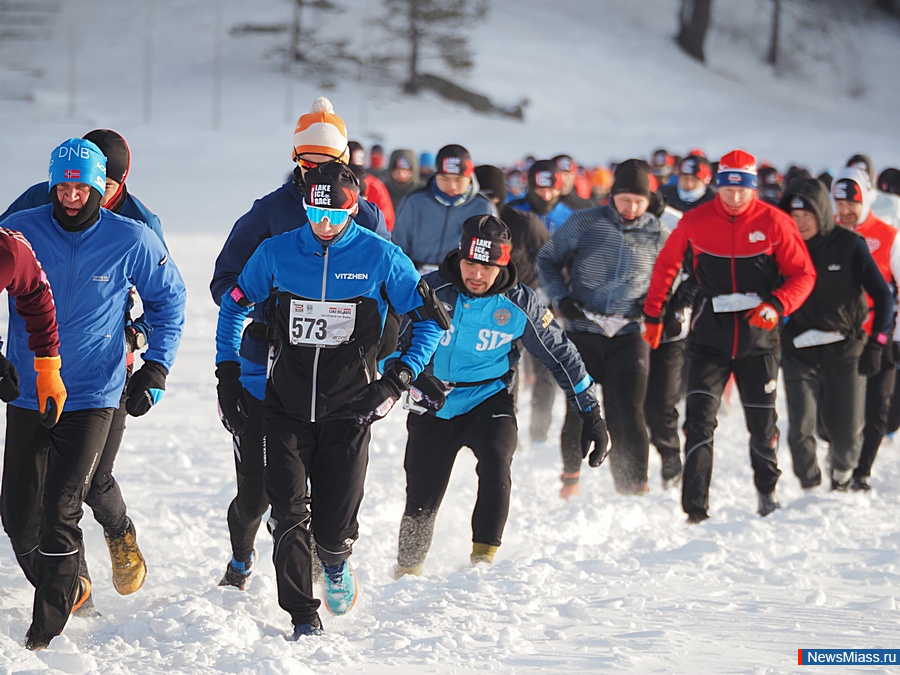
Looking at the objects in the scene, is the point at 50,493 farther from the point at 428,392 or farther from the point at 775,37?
the point at 775,37

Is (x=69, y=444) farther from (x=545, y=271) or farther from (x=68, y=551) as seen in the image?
(x=545, y=271)

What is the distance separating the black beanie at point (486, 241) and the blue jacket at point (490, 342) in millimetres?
182

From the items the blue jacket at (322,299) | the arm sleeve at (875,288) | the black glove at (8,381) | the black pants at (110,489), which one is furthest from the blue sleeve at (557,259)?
the black glove at (8,381)

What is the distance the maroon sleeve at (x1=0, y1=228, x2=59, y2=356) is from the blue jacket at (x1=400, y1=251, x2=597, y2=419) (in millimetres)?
2030

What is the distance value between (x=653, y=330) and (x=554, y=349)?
1775mm

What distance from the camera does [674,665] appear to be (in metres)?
4.40

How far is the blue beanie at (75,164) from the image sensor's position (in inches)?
184

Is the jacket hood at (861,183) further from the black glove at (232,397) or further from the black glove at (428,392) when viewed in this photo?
the black glove at (232,397)

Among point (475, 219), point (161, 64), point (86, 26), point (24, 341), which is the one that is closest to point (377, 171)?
point (475, 219)

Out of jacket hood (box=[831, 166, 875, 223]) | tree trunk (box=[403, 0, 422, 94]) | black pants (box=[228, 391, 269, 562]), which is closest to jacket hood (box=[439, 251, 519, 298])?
black pants (box=[228, 391, 269, 562])

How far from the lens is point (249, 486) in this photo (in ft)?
17.3

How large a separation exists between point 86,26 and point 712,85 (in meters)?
23.4

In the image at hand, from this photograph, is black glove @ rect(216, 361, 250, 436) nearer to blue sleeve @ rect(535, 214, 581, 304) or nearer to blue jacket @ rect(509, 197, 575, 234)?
blue sleeve @ rect(535, 214, 581, 304)

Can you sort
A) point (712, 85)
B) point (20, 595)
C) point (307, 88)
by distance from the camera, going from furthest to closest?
point (712, 85) → point (307, 88) → point (20, 595)
